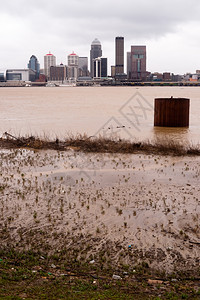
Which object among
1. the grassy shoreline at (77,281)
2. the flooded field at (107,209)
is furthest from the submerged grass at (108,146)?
the grassy shoreline at (77,281)

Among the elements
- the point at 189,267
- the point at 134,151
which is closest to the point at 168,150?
the point at 134,151

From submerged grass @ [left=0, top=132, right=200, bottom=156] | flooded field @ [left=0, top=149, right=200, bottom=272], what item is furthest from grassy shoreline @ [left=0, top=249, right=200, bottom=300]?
submerged grass @ [left=0, top=132, right=200, bottom=156]

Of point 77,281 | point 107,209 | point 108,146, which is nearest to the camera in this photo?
point 77,281

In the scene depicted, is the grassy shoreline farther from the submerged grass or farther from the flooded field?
the submerged grass

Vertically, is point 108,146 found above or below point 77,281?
above

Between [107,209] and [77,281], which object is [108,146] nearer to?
[107,209]

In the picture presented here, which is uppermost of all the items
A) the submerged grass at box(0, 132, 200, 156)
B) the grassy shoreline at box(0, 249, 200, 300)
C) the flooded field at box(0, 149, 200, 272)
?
the submerged grass at box(0, 132, 200, 156)

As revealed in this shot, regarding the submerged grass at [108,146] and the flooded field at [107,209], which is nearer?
the flooded field at [107,209]

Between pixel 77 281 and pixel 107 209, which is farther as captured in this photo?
pixel 107 209

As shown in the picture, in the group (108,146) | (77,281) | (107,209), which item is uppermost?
(108,146)

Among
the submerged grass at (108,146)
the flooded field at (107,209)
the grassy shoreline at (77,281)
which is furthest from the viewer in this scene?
the submerged grass at (108,146)

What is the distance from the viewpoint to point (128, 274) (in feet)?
19.4

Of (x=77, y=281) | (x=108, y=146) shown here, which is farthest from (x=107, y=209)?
(x=108, y=146)

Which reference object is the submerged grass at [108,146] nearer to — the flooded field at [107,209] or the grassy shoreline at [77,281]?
the flooded field at [107,209]
